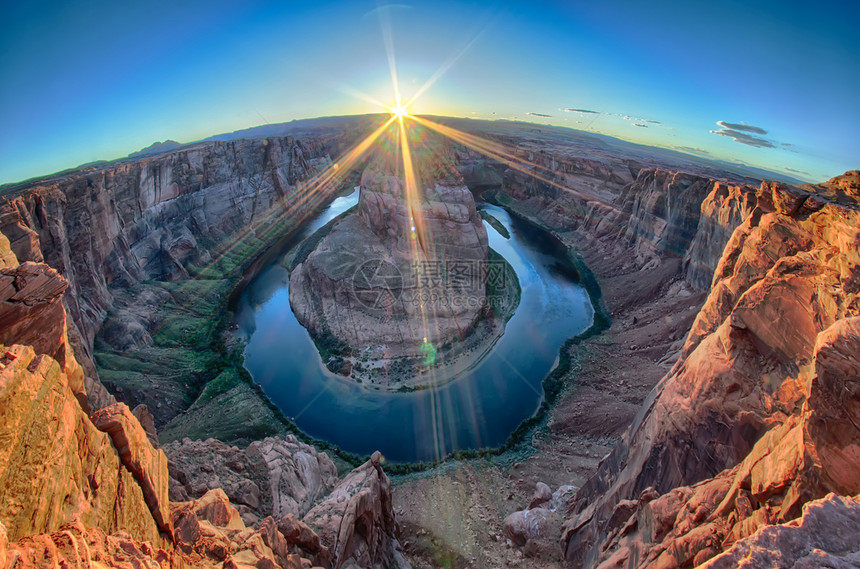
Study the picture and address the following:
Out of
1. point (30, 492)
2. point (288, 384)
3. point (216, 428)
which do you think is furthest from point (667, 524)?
point (288, 384)

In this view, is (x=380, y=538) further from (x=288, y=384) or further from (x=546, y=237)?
(x=546, y=237)

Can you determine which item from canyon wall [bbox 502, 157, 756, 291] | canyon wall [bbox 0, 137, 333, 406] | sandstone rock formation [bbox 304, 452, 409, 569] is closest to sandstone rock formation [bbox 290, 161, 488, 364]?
canyon wall [bbox 0, 137, 333, 406]

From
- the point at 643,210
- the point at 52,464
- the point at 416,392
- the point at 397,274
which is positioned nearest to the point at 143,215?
the point at 397,274

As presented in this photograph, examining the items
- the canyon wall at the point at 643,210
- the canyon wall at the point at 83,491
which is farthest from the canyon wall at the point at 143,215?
the canyon wall at the point at 643,210

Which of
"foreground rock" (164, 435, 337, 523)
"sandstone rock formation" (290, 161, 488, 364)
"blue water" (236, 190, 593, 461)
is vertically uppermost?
"sandstone rock formation" (290, 161, 488, 364)

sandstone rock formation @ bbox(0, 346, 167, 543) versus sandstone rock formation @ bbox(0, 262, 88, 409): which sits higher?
sandstone rock formation @ bbox(0, 262, 88, 409)

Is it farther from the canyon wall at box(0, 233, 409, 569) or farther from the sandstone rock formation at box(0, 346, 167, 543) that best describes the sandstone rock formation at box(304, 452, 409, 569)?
the sandstone rock formation at box(0, 346, 167, 543)
